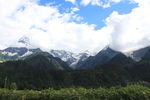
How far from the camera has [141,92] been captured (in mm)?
150375

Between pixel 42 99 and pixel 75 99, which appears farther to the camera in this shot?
pixel 42 99

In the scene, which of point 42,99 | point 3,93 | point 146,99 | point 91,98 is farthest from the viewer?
point 3,93

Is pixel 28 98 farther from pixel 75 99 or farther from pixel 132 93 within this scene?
pixel 132 93

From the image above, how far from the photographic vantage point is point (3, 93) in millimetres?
179500

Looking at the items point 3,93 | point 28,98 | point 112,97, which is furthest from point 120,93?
point 3,93

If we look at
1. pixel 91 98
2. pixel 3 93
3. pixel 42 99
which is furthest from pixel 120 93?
pixel 3 93

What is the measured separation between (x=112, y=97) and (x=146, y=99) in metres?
18.7

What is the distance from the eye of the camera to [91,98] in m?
149

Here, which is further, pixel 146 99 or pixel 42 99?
pixel 42 99

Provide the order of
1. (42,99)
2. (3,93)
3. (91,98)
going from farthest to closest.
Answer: (3,93), (42,99), (91,98)

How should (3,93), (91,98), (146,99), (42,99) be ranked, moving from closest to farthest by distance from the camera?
(146,99), (91,98), (42,99), (3,93)

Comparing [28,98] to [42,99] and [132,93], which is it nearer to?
[42,99]

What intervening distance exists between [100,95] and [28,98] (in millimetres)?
43985

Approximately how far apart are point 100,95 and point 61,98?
2135cm
